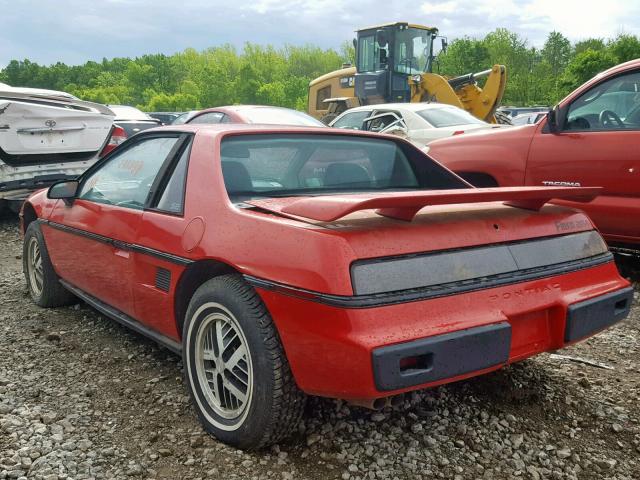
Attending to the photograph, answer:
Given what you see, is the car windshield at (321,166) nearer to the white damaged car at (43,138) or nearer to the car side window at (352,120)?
the white damaged car at (43,138)

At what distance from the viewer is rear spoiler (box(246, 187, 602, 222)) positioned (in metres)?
2.09

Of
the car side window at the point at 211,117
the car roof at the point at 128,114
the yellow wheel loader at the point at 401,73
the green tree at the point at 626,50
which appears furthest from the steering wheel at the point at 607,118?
the green tree at the point at 626,50

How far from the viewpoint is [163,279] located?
2910 millimetres

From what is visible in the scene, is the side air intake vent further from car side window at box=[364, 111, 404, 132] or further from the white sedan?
car side window at box=[364, 111, 404, 132]

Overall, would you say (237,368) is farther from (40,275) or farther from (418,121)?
(418,121)

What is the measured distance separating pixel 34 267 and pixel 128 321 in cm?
175

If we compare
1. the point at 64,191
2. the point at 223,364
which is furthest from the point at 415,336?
the point at 64,191

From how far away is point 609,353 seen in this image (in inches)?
141

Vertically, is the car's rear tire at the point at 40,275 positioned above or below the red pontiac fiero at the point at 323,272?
below

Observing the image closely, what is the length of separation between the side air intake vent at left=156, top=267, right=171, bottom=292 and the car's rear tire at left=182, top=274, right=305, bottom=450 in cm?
26

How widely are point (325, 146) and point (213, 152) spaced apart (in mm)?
687

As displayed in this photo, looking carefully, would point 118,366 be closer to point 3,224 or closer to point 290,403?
point 290,403

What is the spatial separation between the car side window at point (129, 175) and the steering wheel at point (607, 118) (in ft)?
11.8

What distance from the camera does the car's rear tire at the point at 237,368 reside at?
7.52ft
